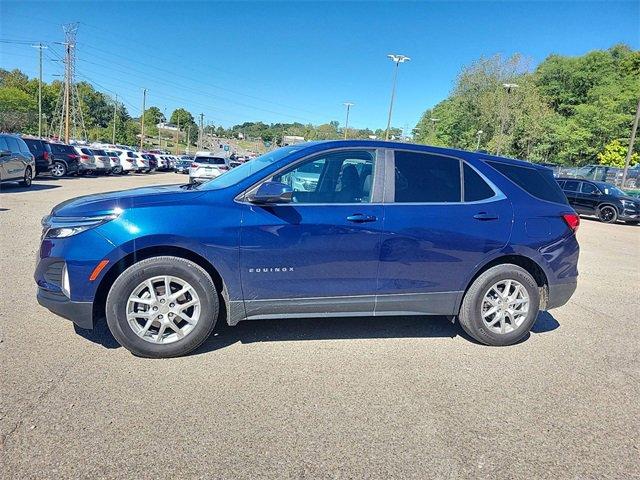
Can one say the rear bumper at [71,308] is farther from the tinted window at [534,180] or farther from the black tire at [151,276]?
the tinted window at [534,180]

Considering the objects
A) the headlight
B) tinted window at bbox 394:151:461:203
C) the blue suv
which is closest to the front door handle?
the blue suv

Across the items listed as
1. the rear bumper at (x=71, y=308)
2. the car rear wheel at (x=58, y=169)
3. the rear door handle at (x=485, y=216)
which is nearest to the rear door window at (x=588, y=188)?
the rear door handle at (x=485, y=216)

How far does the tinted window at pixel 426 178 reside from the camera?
3.81 meters

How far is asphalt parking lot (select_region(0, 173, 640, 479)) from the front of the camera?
2359 mm

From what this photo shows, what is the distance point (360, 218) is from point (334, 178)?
468 mm

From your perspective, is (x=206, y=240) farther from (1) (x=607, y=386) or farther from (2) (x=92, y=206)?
(1) (x=607, y=386)

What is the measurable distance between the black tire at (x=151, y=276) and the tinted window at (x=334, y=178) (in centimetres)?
106

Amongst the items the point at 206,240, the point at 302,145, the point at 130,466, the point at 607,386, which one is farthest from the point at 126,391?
the point at 607,386

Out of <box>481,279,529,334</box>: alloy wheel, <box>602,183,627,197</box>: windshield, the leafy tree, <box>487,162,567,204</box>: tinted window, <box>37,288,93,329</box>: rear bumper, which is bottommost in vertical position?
<box>37,288,93,329</box>: rear bumper

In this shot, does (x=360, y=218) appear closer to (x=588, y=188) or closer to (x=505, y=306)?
(x=505, y=306)

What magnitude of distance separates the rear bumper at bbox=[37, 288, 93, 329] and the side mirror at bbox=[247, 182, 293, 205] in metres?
1.52

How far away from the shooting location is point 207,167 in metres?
20.8

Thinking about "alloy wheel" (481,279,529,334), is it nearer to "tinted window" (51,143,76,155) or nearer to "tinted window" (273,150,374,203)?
"tinted window" (273,150,374,203)

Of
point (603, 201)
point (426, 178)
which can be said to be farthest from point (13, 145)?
point (603, 201)
